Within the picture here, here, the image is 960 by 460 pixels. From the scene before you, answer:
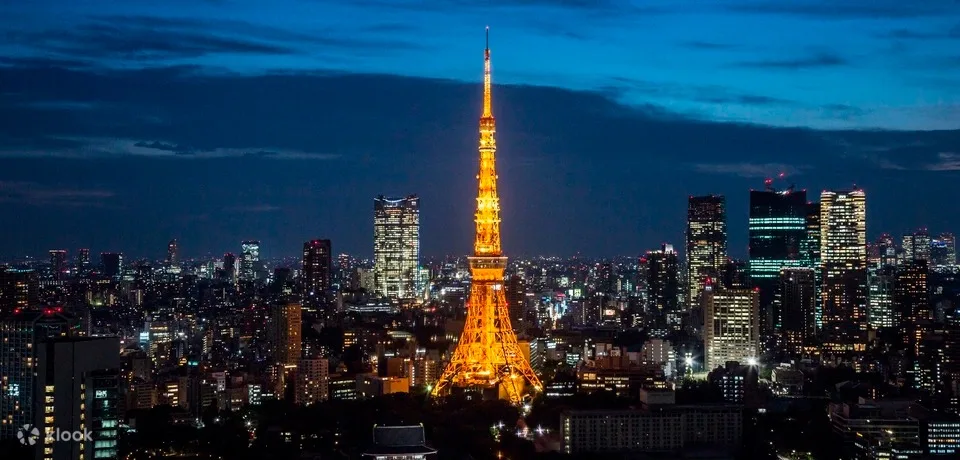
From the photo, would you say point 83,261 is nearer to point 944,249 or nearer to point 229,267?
point 229,267

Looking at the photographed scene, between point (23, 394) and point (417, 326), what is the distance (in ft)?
58.1

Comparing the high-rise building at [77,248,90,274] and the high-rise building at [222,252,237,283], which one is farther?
the high-rise building at [222,252,237,283]

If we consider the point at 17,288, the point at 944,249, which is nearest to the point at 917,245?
the point at 944,249

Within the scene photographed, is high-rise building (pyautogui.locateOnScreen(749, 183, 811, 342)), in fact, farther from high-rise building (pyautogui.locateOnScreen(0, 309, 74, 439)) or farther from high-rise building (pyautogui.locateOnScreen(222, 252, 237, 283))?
high-rise building (pyautogui.locateOnScreen(0, 309, 74, 439))

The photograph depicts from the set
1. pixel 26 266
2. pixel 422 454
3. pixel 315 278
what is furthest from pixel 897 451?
pixel 315 278

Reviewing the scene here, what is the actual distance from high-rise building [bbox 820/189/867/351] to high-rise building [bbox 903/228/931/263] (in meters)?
3.05

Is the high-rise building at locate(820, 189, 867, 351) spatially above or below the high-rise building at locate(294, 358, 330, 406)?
above

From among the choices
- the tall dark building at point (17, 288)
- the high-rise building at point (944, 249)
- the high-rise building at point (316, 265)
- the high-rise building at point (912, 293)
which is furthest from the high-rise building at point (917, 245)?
the tall dark building at point (17, 288)

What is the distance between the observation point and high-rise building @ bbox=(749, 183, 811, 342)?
133ft

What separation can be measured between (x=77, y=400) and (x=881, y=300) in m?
25.2

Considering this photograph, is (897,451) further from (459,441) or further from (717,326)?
(717,326)

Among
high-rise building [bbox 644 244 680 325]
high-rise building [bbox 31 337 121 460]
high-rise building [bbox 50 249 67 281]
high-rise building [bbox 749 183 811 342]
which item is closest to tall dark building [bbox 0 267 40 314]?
high-rise building [bbox 50 249 67 281]

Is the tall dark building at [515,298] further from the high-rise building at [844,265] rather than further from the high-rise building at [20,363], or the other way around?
the high-rise building at [20,363]

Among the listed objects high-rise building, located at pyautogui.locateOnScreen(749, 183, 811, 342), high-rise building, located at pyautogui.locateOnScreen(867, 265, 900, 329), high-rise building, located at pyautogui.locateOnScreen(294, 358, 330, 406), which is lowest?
high-rise building, located at pyautogui.locateOnScreen(294, 358, 330, 406)
